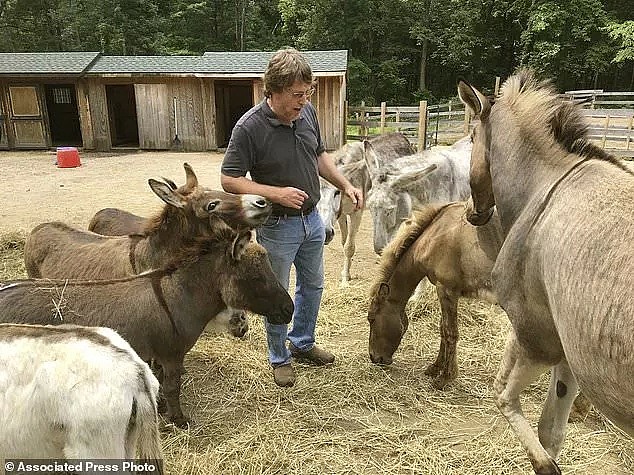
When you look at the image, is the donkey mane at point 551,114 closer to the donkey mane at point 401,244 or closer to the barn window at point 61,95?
the donkey mane at point 401,244

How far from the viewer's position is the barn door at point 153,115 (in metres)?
18.5

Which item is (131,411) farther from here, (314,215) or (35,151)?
(35,151)

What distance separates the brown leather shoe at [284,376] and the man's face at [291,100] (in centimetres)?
202

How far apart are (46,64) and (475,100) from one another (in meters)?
20.5

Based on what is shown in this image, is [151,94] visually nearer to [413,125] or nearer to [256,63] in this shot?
[256,63]

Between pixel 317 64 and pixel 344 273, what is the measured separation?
12.9 metres

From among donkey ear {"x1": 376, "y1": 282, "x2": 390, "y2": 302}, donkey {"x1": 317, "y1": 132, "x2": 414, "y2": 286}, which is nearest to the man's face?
donkey ear {"x1": 376, "y1": 282, "x2": 390, "y2": 302}

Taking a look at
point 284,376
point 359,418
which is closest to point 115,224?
point 284,376

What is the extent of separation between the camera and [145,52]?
37.9m

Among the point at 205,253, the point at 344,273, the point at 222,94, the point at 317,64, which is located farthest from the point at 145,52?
the point at 205,253

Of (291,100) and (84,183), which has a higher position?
(291,100)

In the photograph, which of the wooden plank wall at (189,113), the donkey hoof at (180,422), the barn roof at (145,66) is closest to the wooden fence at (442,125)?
the wooden plank wall at (189,113)

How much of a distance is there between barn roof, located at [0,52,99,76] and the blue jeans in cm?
1745

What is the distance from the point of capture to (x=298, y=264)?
13.9 ft
